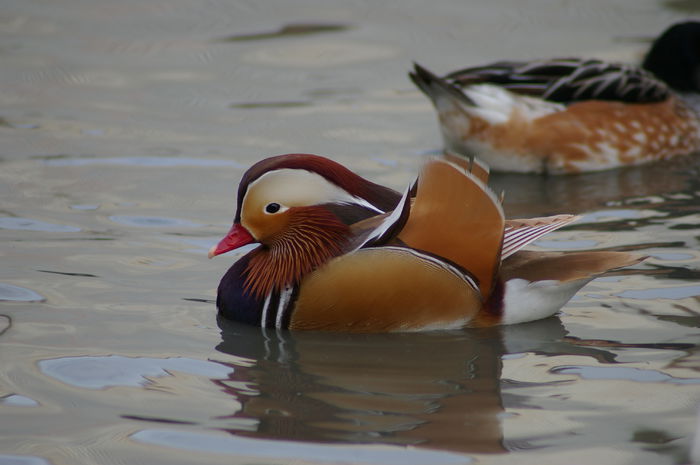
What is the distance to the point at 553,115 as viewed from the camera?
750 cm

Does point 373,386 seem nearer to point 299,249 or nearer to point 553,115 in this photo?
point 299,249

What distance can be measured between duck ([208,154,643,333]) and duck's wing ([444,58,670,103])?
2.74m

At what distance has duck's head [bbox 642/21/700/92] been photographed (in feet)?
27.1

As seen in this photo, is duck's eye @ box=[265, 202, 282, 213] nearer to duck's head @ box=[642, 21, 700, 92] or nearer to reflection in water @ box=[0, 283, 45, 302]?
reflection in water @ box=[0, 283, 45, 302]

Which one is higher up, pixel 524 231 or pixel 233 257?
pixel 524 231

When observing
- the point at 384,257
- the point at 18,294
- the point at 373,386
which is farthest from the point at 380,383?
the point at 18,294

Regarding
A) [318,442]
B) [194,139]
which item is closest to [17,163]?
[194,139]

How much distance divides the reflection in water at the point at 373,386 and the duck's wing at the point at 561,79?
9.98 ft

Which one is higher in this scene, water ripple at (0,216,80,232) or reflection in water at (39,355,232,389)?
water ripple at (0,216,80,232)

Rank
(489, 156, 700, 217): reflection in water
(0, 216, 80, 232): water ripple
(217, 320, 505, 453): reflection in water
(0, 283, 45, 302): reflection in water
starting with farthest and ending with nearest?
(489, 156, 700, 217): reflection in water → (0, 216, 80, 232): water ripple → (0, 283, 45, 302): reflection in water → (217, 320, 505, 453): reflection in water

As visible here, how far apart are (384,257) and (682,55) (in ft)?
15.1

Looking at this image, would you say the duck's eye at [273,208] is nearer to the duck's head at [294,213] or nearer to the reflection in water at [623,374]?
the duck's head at [294,213]

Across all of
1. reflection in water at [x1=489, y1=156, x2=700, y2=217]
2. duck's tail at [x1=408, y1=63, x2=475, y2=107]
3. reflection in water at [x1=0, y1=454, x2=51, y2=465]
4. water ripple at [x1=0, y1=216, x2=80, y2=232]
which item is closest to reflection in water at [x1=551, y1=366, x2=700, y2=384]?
reflection in water at [x1=0, y1=454, x2=51, y2=465]

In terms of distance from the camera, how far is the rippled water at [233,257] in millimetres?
3877
